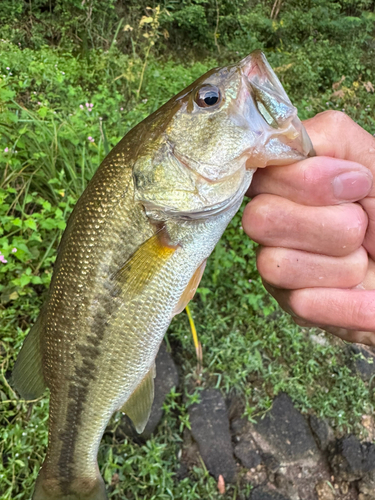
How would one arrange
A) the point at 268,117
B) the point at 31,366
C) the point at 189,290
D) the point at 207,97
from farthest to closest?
the point at 31,366
the point at 189,290
the point at 207,97
the point at 268,117

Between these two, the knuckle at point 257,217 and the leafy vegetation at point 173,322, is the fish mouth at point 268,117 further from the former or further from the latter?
the leafy vegetation at point 173,322

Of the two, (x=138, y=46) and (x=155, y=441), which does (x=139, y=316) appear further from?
(x=138, y=46)

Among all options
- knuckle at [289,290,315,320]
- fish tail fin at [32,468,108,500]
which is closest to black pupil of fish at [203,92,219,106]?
knuckle at [289,290,315,320]

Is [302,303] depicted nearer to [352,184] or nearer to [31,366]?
[352,184]

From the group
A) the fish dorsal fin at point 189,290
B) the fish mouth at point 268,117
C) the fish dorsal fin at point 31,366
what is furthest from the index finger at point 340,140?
the fish dorsal fin at point 31,366

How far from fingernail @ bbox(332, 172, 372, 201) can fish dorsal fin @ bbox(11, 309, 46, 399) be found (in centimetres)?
130

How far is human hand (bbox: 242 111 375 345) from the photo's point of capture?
122 cm

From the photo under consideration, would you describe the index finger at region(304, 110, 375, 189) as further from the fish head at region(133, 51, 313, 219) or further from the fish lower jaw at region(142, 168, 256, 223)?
the fish lower jaw at region(142, 168, 256, 223)

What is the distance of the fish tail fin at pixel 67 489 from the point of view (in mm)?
1637

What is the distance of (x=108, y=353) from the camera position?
1.44m

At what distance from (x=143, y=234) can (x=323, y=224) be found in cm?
66

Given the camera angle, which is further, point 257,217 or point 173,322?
point 173,322

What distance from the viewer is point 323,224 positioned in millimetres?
1232

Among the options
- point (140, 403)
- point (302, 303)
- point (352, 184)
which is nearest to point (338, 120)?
point (352, 184)
